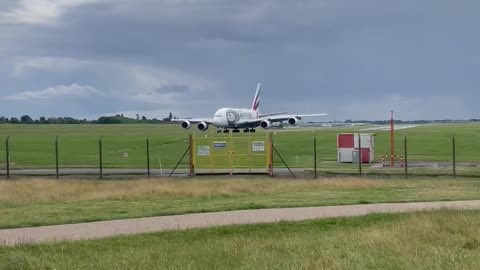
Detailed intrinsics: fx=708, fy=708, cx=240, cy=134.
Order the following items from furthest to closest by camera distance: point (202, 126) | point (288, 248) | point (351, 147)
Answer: point (202, 126), point (351, 147), point (288, 248)

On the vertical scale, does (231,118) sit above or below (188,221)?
above

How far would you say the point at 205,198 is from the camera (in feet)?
68.0

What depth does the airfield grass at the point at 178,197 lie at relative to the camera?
16.6m

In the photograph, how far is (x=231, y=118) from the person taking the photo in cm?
6944

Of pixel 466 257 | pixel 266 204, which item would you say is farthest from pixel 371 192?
pixel 466 257

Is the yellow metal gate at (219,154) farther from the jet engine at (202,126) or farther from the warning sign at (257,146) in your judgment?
the jet engine at (202,126)

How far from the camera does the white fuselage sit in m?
69.1

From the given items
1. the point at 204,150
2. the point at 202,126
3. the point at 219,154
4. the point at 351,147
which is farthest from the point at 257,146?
the point at 202,126

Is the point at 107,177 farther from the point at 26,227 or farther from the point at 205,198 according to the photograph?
the point at 26,227

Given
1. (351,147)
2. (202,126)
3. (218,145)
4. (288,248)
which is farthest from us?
(202,126)

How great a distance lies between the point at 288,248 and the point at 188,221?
16.9 feet

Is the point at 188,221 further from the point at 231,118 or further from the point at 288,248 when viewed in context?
the point at 231,118

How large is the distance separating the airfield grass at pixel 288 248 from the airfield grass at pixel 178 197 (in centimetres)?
402

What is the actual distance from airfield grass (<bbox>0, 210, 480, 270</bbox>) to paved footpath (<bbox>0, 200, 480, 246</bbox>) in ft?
2.92
